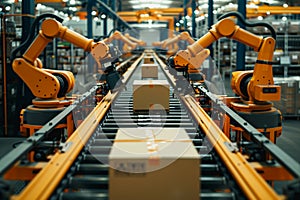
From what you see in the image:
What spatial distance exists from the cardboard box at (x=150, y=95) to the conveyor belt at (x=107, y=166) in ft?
0.44

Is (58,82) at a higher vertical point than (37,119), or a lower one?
higher

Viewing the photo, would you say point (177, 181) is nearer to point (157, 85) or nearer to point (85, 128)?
point (85, 128)

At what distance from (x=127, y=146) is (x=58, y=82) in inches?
125

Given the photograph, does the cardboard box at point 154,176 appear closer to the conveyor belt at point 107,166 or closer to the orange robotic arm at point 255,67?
the conveyor belt at point 107,166

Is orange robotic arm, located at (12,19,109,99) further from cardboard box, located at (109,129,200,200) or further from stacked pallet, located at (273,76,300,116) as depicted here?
stacked pallet, located at (273,76,300,116)

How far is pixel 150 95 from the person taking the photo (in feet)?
19.6

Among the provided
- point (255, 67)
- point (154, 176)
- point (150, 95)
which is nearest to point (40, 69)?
point (150, 95)

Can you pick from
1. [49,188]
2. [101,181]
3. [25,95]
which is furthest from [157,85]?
[25,95]

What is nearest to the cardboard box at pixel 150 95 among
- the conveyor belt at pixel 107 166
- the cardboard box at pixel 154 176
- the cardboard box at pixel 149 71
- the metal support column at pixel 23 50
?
the conveyor belt at pixel 107 166

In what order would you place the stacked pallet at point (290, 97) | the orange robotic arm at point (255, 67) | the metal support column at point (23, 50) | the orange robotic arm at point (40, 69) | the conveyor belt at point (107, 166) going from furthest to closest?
the stacked pallet at point (290, 97) < the metal support column at point (23, 50) < the orange robotic arm at point (40, 69) < the orange robotic arm at point (255, 67) < the conveyor belt at point (107, 166)

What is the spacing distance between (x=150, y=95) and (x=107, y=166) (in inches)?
80.3

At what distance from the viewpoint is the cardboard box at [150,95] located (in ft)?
19.3

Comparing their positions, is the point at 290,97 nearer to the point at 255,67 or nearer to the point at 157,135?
the point at 255,67

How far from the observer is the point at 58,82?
618cm
